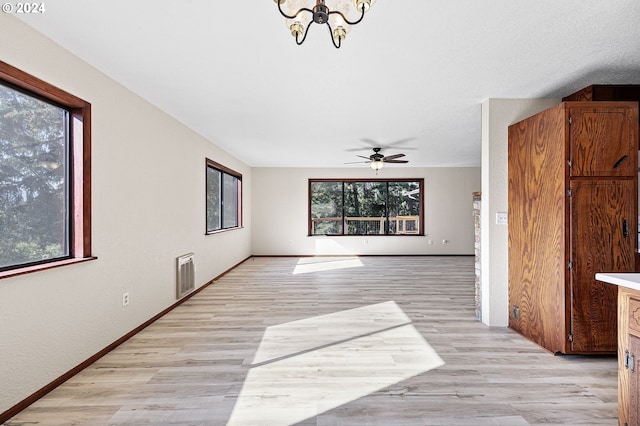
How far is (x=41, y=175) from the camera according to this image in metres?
2.16

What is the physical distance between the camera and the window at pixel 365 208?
832 centimetres

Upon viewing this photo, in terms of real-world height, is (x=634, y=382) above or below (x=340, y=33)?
below

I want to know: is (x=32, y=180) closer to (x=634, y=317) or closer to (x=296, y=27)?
(x=296, y=27)

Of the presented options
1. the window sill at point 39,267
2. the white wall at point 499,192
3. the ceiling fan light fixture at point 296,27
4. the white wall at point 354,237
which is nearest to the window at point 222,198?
the white wall at point 354,237

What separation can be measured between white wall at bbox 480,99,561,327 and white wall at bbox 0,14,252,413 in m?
3.68

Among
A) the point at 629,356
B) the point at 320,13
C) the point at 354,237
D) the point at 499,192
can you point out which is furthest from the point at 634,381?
the point at 354,237

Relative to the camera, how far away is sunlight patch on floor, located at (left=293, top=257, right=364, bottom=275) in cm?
639

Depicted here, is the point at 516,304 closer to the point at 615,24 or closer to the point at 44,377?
the point at 615,24

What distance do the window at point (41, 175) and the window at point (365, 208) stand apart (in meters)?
6.16

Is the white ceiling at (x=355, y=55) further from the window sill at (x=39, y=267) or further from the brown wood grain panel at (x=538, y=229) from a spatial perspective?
the window sill at (x=39, y=267)

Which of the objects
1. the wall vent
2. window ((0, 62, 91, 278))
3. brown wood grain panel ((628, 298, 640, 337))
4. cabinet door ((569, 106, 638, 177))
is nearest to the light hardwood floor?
the wall vent

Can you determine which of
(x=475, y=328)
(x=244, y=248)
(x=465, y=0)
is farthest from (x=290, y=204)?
(x=465, y=0)

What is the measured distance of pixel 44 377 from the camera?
2021mm

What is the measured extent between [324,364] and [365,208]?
6.24m
